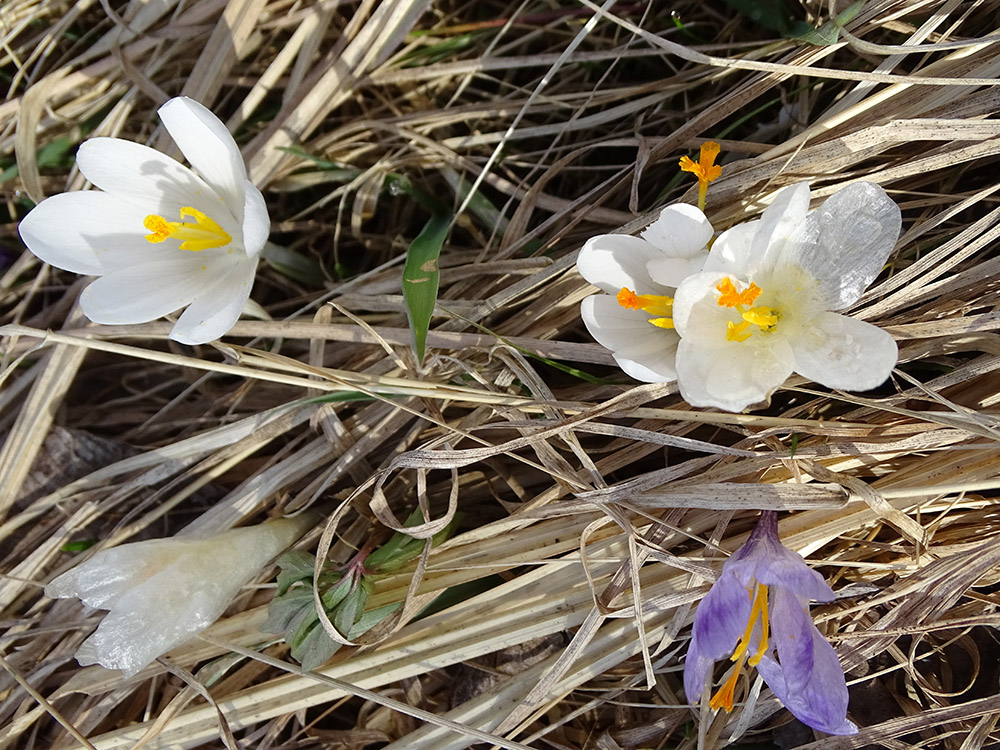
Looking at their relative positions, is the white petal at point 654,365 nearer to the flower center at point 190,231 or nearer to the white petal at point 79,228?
the flower center at point 190,231

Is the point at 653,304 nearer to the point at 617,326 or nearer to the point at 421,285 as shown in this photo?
the point at 617,326

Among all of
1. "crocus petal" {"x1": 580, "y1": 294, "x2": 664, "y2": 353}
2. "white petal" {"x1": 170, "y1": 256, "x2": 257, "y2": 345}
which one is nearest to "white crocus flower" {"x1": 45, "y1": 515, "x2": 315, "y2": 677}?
"white petal" {"x1": 170, "y1": 256, "x2": 257, "y2": 345}

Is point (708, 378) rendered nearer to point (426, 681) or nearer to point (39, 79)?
point (426, 681)

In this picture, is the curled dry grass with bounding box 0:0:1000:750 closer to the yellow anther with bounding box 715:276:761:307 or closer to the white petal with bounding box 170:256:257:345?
the white petal with bounding box 170:256:257:345

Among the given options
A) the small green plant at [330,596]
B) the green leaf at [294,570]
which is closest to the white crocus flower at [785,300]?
the small green plant at [330,596]

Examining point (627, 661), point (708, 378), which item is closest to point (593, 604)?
point (627, 661)

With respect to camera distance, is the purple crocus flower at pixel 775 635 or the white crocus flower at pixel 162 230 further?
the white crocus flower at pixel 162 230
